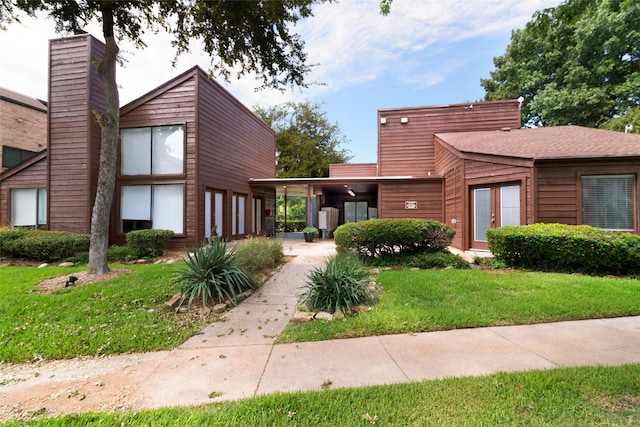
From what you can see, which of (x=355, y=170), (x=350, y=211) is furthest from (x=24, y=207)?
(x=350, y=211)

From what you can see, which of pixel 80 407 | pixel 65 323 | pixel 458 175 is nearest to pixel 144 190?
pixel 65 323

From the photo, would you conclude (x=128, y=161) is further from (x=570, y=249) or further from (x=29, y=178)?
(x=570, y=249)

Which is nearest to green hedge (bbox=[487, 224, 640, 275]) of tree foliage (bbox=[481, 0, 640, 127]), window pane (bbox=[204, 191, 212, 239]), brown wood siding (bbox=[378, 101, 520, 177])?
brown wood siding (bbox=[378, 101, 520, 177])

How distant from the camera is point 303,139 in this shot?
92.9ft

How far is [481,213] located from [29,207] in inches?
662

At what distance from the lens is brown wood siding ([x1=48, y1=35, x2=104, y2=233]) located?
31.3 feet

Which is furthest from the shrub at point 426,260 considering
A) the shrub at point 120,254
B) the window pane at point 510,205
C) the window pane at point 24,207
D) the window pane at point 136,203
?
the window pane at point 24,207

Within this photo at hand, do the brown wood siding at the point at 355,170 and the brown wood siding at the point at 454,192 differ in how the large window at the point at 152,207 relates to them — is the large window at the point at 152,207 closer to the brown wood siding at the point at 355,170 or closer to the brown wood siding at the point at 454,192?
the brown wood siding at the point at 454,192

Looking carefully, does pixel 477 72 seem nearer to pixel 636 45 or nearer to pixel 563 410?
pixel 636 45

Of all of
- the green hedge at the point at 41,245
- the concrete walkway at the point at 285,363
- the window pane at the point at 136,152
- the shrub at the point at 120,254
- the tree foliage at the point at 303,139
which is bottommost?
the concrete walkway at the point at 285,363

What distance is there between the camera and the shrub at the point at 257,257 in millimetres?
5723

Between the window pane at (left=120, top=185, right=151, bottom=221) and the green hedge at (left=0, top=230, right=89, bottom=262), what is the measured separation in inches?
70.4

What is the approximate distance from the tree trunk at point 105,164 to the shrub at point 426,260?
6531 millimetres

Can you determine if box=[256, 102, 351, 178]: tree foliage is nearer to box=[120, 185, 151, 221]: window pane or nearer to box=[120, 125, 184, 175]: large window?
box=[120, 125, 184, 175]: large window
